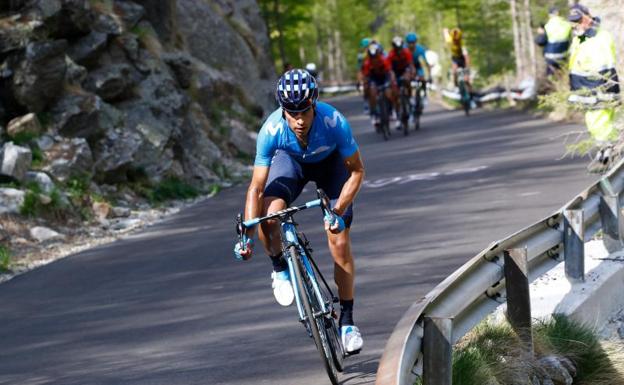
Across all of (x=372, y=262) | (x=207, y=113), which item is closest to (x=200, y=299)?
(x=372, y=262)

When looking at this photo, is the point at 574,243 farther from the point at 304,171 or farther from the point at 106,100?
the point at 106,100

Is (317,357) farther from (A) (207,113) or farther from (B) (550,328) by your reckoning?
(A) (207,113)

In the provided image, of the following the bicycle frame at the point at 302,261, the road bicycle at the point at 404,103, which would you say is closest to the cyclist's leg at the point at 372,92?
the road bicycle at the point at 404,103

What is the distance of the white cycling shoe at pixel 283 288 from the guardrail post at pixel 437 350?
197 cm

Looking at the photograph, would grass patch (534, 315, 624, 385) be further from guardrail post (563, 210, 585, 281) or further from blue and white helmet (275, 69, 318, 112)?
blue and white helmet (275, 69, 318, 112)

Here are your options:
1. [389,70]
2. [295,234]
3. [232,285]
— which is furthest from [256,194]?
[389,70]

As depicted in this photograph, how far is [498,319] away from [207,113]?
69.3ft

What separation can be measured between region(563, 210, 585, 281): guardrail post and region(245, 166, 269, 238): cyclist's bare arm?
2141 mm

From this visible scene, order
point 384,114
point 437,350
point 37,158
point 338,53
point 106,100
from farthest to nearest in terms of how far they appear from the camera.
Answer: point 338,53 < point 384,114 < point 106,100 < point 37,158 < point 437,350

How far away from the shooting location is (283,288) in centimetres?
752

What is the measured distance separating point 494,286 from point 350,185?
1.15 m

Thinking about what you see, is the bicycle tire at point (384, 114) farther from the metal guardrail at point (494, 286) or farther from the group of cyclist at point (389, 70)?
the metal guardrail at point (494, 286)

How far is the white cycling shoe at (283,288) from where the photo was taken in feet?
24.5

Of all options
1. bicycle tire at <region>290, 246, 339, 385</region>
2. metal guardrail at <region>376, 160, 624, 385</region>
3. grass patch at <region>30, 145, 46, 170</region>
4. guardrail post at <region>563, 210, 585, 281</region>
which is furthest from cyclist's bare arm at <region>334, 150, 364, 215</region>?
grass patch at <region>30, 145, 46, 170</region>
